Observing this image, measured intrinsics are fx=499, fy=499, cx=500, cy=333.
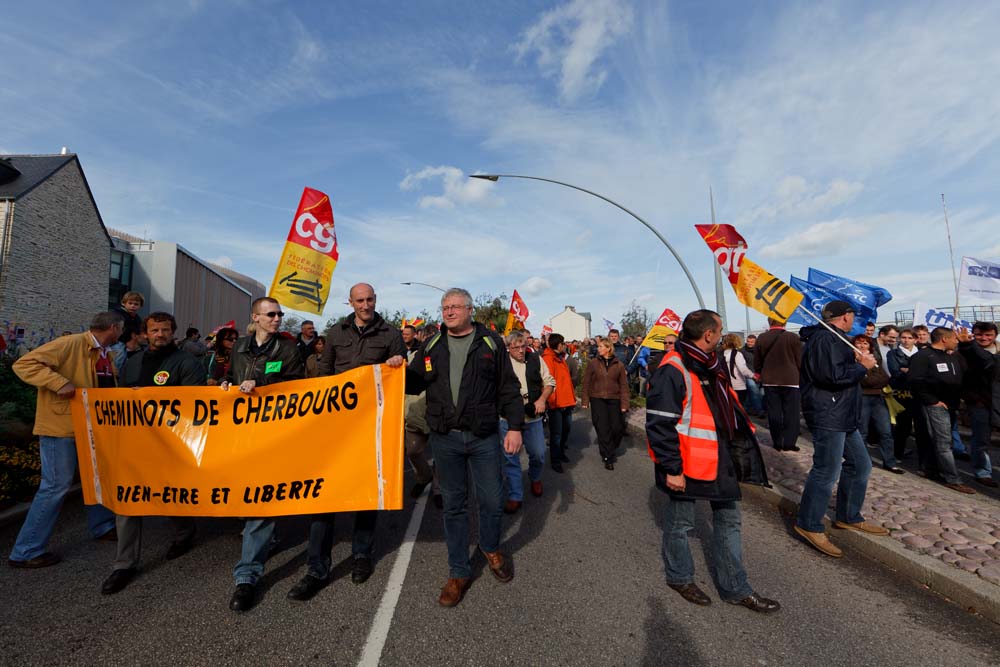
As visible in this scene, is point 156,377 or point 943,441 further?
point 943,441

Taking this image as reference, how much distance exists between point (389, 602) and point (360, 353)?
1.75 metres

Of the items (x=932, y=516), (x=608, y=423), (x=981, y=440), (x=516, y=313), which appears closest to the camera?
(x=932, y=516)

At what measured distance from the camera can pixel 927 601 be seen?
11.3 feet

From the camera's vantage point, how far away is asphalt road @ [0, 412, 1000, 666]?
8.96 feet

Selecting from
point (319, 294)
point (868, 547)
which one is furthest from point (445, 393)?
point (868, 547)

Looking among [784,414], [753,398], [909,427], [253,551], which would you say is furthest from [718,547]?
[753,398]

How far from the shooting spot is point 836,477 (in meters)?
4.02

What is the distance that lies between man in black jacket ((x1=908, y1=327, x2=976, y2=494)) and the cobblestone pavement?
31 centimetres

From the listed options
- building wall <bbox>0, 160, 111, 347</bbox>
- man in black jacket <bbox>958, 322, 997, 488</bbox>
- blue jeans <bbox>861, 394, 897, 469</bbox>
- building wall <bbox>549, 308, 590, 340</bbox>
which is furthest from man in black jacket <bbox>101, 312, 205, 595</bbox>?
building wall <bbox>549, 308, 590, 340</bbox>

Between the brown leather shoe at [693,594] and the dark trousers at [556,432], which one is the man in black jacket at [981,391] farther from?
the brown leather shoe at [693,594]

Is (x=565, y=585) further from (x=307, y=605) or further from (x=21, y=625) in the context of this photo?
(x=21, y=625)

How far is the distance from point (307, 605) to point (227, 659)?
24.6 inches

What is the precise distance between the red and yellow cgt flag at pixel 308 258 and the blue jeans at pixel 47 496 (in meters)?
2.33

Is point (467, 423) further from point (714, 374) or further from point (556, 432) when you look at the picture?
point (556, 432)
